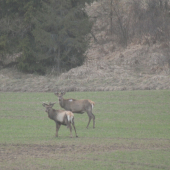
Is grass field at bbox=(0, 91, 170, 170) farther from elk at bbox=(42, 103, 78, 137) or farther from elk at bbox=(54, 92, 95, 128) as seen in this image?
elk at bbox=(54, 92, 95, 128)

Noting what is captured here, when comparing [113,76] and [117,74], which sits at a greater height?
[117,74]

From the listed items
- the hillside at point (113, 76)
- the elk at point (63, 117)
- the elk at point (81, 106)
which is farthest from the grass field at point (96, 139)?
the hillside at point (113, 76)

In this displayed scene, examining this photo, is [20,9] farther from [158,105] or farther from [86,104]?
[86,104]

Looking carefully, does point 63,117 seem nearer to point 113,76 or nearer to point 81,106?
point 81,106

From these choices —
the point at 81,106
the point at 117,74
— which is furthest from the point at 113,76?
the point at 81,106

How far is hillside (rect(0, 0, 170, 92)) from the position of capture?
2970 cm

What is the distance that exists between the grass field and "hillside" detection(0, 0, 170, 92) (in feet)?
23.1

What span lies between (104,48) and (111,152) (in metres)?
34.8

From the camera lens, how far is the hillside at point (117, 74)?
2970 cm

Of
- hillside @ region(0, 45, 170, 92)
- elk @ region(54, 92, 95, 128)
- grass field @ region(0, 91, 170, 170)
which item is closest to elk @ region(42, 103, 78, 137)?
grass field @ region(0, 91, 170, 170)

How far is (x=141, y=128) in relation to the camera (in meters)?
14.7

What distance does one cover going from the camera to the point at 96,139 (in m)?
12.4

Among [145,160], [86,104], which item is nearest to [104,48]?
[86,104]

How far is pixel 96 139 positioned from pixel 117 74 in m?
20.4
